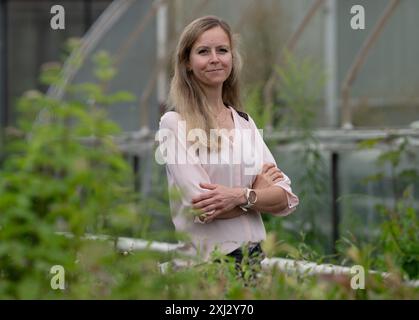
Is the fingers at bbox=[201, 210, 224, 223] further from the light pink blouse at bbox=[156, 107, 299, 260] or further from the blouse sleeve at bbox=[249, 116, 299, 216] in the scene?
the blouse sleeve at bbox=[249, 116, 299, 216]

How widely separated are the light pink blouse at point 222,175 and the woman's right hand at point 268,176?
15mm

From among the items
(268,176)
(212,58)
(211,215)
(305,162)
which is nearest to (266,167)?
(268,176)

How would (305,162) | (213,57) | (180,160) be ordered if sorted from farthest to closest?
(305,162) → (213,57) → (180,160)

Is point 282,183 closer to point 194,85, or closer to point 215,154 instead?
point 215,154

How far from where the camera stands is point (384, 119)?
9.50 m

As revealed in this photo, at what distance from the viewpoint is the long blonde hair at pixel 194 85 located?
310cm

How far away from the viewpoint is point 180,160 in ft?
9.96

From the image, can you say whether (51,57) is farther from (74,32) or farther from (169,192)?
(169,192)

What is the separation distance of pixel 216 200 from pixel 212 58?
439 mm

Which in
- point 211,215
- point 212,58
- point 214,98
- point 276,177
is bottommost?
point 211,215

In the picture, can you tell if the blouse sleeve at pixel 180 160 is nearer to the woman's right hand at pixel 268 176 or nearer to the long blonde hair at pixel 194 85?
the long blonde hair at pixel 194 85

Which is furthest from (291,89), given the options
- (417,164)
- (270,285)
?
(270,285)

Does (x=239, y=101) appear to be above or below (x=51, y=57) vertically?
below
